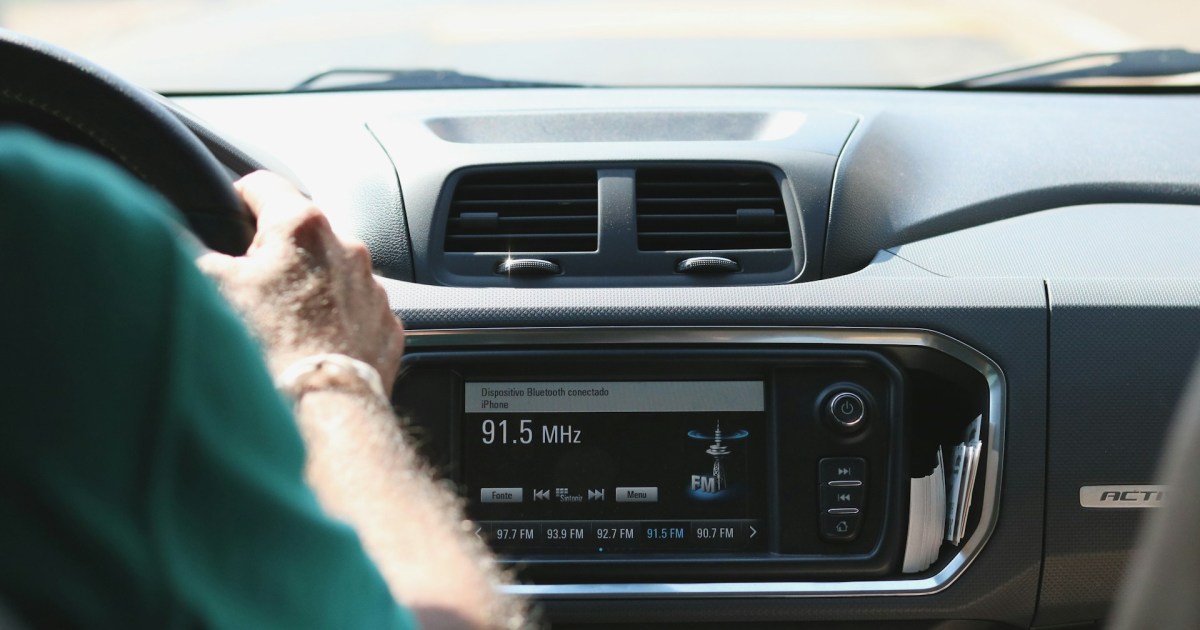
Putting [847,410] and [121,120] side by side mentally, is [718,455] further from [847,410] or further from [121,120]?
[121,120]

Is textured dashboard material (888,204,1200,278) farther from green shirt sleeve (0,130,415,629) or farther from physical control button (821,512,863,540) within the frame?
green shirt sleeve (0,130,415,629)

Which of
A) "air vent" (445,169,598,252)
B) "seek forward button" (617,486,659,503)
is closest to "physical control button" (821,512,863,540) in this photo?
"seek forward button" (617,486,659,503)

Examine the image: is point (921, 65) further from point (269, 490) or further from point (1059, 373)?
point (269, 490)

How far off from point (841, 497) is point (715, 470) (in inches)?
10.3

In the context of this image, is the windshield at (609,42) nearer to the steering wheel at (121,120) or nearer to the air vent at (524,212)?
the air vent at (524,212)

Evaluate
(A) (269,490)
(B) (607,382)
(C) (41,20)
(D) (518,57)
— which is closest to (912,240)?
(B) (607,382)

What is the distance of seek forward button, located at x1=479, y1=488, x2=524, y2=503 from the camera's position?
2.74 m

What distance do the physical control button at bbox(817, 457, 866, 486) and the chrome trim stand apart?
0.20 m

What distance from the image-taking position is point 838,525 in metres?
2.76

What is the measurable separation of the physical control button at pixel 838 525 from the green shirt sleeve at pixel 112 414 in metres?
1.85

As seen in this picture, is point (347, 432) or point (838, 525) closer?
point (347, 432)

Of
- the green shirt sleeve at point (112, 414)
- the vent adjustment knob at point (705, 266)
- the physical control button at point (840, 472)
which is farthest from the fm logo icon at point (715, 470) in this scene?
the green shirt sleeve at point (112, 414)

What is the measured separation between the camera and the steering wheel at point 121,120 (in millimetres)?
1797

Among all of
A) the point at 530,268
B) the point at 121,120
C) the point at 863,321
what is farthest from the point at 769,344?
the point at 121,120
